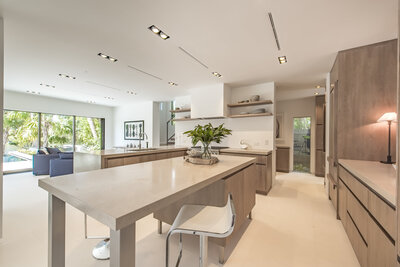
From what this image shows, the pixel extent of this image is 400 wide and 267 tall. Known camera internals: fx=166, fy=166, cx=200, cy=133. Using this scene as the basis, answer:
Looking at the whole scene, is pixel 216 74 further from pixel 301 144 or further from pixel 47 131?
pixel 47 131

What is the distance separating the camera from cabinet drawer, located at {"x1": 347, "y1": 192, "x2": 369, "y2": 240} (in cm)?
144

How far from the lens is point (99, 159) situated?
2764mm

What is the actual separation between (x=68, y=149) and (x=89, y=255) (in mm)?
6467

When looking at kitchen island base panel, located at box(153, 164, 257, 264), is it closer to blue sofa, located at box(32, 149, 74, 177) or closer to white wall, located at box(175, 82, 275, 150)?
white wall, located at box(175, 82, 275, 150)

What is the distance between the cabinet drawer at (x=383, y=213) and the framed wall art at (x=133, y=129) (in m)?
6.71

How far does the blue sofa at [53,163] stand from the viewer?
4.48 metres

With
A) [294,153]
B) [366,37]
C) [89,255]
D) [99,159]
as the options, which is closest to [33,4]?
[99,159]

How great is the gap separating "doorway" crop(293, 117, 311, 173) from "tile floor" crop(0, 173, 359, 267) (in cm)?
304

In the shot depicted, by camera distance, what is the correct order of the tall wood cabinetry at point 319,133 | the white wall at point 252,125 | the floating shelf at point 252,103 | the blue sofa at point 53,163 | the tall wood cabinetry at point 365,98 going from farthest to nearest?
1. the tall wood cabinetry at point 319,133
2. the blue sofa at point 53,163
3. the white wall at point 252,125
4. the floating shelf at point 252,103
5. the tall wood cabinetry at point 365,98

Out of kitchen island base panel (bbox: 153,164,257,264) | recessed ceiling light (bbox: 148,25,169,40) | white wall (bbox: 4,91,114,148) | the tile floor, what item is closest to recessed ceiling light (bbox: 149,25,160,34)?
recessed ceiling light (bbox: 148,25,169,40)

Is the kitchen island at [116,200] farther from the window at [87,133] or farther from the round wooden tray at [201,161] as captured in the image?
the window at [87,133]

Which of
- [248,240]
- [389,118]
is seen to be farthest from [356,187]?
[248,240]

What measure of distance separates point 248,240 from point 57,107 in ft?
24.9

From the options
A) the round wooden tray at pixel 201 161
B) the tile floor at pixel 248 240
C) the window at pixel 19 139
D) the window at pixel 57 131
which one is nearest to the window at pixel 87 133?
the window at pixel 57 131
